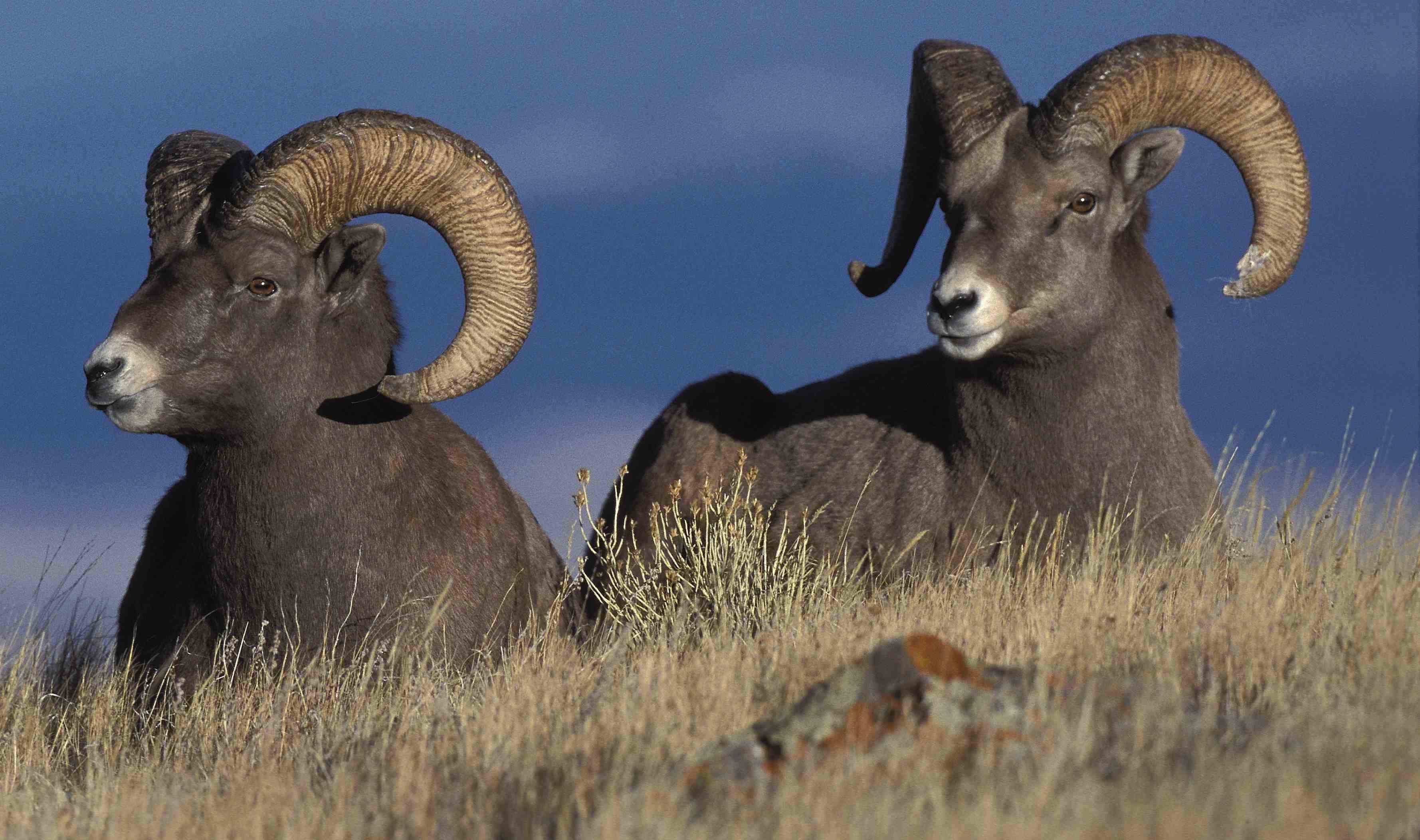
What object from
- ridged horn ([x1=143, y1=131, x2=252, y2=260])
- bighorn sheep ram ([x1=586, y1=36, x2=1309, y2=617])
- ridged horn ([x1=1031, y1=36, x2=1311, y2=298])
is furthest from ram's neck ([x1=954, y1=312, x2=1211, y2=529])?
ridged horn ([x1=143, y1=131, x2=252, y2=260])

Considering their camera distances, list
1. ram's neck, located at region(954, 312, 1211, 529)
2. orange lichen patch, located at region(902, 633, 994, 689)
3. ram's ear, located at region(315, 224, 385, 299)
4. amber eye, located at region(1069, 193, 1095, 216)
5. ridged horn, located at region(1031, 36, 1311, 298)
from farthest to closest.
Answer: ram's neck, located at region(954, 312, 1211, 529)
ridged horn, located at region(1031, 36, 1311, 298)
amber eye, located at region(1069, 193, 1095, 216)
ram's ear, located at region(315, 224, 385, 299)
orange lichen patch, located at region(902, 633, 994, 689)

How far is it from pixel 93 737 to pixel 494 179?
3.64 m

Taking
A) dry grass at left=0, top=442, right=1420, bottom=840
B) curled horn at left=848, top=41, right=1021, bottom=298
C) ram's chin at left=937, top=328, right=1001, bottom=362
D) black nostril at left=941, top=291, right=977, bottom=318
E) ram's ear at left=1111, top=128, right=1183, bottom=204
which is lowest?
dry grass at left=0, top=442, right=1420, bottom=840

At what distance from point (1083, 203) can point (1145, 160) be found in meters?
0.62

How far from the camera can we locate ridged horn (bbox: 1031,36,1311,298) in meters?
9.68

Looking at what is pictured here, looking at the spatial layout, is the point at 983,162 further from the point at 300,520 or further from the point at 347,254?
the point at 300,520

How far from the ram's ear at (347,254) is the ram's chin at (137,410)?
1.14 meters

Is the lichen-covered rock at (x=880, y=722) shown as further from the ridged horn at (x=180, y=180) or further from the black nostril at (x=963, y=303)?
the ridged horn at (x=180, y=180)

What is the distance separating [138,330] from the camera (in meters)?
7.91

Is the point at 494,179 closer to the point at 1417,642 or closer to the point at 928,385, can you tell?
the point at 928,385

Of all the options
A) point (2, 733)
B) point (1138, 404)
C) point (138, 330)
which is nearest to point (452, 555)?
point (138, 330)

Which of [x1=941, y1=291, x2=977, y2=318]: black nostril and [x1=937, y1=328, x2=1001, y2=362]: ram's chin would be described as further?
[x1=937, y1=328, x2=1001, y2=362]: ram's chin

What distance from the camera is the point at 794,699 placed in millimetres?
5688

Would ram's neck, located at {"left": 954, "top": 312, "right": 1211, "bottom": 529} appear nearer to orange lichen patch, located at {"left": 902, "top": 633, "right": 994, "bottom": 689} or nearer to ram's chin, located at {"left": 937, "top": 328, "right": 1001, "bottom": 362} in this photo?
ram's chin, located at {"left": 937, "top": 328, "right": 1001, "bottom": 362}
